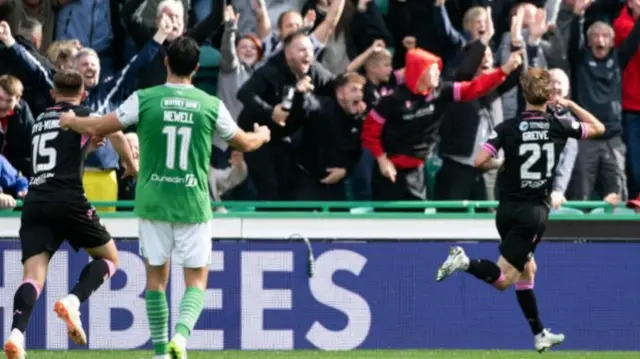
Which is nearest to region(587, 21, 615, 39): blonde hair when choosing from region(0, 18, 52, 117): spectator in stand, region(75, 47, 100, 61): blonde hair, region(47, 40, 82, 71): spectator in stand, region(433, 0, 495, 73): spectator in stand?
region(433, 0, 495, 73): spectator in stand

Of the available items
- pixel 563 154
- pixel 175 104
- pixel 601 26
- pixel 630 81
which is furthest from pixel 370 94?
pixel 175 104

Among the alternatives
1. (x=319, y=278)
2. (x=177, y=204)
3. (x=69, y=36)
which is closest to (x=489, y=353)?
(x=319, y=278)

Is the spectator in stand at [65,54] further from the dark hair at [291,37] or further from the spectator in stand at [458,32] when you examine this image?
the spectator in stand at [458,32]

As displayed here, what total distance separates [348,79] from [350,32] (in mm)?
1038

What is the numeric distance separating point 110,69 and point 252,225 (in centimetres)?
233

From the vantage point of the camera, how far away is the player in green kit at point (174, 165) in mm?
9508

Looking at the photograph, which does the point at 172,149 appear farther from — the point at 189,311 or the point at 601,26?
the point at 601,26

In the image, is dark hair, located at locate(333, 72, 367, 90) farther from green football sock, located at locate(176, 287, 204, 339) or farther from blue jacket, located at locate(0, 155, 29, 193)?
green football sock, located at locate(176, 287, 204, 339)

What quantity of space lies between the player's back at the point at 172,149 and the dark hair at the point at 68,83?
0.97 m

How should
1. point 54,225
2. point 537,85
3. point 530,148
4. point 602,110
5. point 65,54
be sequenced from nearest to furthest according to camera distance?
point 54,225, point 537,85, point 530,148, point 65,54, point 602,110

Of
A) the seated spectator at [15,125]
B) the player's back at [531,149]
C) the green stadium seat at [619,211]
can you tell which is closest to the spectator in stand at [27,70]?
the seated spectator at [15,125]

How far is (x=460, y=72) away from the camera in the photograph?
1411cm

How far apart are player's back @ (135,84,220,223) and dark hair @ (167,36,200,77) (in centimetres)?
11

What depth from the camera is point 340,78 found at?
13.8 metres
